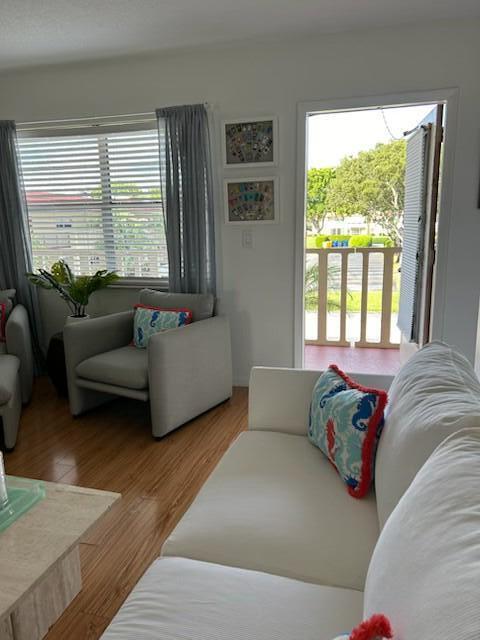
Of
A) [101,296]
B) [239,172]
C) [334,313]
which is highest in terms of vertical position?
[239,172]

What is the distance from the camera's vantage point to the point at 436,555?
0.66 metres

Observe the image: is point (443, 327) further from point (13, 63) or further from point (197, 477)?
point (13, 63)

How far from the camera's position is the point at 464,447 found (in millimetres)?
874

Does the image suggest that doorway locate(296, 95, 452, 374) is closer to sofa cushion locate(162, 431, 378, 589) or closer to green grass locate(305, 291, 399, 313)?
green grass locate(305, 291, 399, 313)

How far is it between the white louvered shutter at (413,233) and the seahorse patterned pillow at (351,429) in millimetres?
1974

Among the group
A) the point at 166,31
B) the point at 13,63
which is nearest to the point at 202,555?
the point at 166,31

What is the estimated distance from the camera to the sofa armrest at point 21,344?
3135 mm

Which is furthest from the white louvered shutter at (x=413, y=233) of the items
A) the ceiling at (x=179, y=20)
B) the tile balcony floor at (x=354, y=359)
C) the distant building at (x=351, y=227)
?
the distant building at (x=351, y=227)

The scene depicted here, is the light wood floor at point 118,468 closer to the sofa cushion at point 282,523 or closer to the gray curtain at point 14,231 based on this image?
the sofa cushion at point 282,523

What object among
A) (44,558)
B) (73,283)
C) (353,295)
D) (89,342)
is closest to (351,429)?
(44,558)

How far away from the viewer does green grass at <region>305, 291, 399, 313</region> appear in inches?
186

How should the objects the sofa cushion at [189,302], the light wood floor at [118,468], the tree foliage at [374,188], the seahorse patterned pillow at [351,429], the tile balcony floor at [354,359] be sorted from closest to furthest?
1. the seahorse patterned pillow at [351,429]
2. the light wood floor at [118,468]
3. the sofa cushion at [189,302]
4. the tile balcony floor at [354,359]
5. the tree foliage at [374,188]

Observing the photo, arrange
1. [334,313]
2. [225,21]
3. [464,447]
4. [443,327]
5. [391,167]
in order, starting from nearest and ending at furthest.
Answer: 1. [464,447]
2. [225,21]
3. [443,327]
4. [334,313]
5. [391,167]

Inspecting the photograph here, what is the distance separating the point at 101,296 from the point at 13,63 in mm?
1849
